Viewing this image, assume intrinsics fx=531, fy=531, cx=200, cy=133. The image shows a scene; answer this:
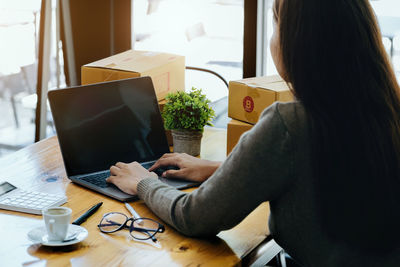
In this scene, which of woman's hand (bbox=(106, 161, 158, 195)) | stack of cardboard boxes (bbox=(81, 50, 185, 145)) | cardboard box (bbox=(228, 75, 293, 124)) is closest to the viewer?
woman's hand (bbox=(106, 161, 158, 195))

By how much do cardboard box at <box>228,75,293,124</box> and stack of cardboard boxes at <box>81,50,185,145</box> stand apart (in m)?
0.28

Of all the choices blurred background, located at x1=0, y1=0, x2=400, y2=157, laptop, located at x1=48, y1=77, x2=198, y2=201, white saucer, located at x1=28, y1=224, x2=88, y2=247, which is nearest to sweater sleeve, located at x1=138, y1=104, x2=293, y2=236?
white saucer, located at x1=28, y1=224, x2=88, y2=247

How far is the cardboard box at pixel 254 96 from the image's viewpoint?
1725mm

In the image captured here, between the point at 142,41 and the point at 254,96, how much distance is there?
177 cm

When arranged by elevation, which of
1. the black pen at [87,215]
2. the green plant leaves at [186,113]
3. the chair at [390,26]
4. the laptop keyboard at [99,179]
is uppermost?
the chair at [390,26]

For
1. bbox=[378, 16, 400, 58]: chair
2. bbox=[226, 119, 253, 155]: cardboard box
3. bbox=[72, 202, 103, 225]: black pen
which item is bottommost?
bbox=[72, 202, 103, 225]: black pen

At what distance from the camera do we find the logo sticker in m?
1.77

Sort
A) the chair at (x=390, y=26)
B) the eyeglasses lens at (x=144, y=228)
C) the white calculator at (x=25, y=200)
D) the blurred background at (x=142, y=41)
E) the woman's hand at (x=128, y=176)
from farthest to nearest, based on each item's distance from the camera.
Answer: the blurred background at (x=142, y=41), the chair at (x=390, y=26), the woman's hand at (x=128, y=176), the white calculator at (x=25, y=200), the eyeglasses lens at (x=144, y=228)

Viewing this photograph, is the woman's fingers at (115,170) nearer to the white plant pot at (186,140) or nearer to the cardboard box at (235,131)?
the white plant pot at (186,140)

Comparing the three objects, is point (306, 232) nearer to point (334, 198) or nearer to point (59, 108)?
point (334, 198)

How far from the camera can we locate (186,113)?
1777 mm

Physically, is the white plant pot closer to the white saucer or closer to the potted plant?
the potted plant

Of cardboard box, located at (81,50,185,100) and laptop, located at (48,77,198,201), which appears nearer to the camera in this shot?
laptop, located at (48,77,198,201)

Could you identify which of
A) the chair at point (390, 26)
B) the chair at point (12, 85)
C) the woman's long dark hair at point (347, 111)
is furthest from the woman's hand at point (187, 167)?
the chair at point (12, 85)
